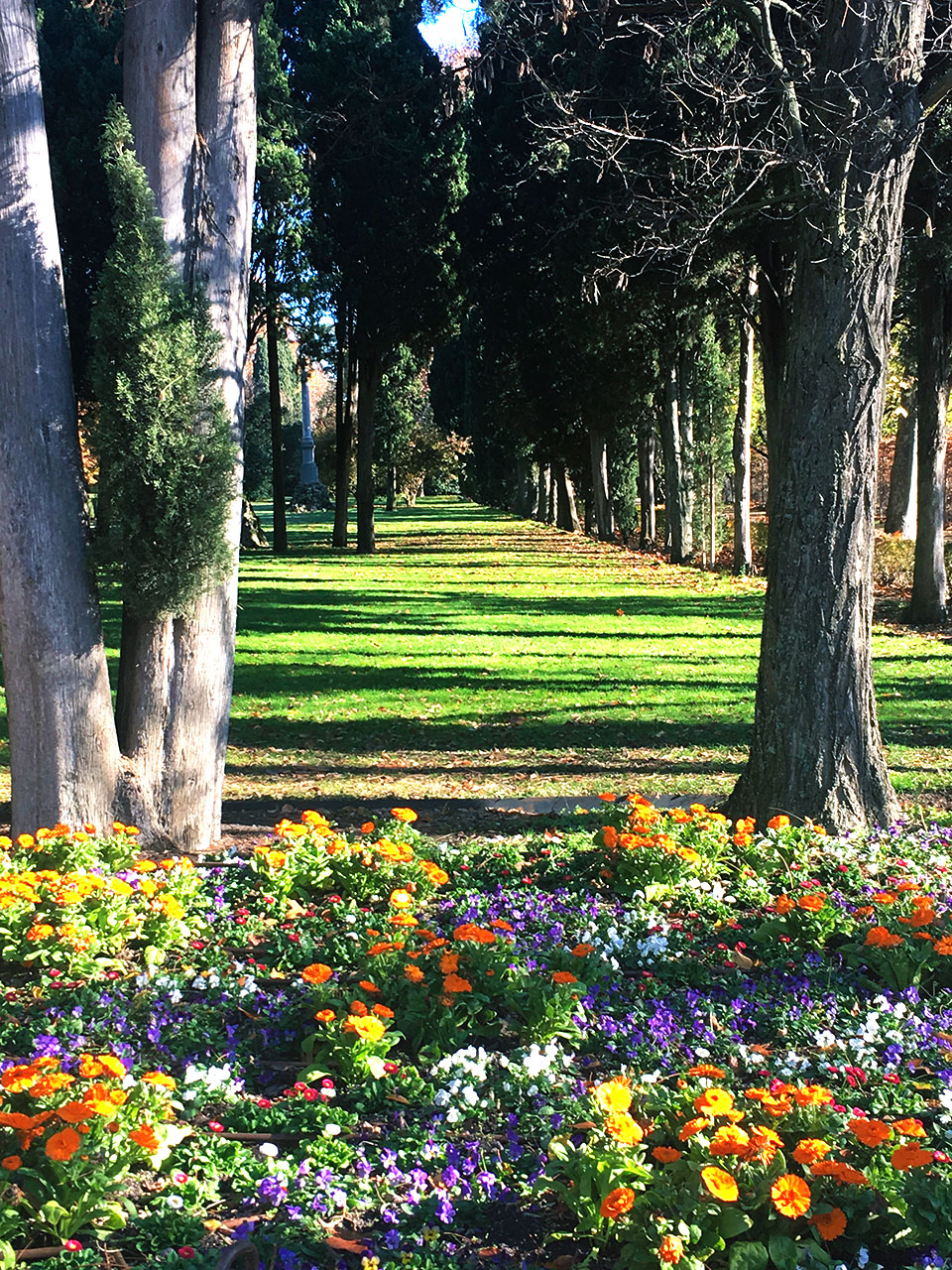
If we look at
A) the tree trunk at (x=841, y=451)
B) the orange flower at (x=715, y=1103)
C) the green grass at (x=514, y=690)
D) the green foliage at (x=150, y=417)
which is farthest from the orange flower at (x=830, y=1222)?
the green grass at (x=514, y=690)

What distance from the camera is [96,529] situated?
539cm

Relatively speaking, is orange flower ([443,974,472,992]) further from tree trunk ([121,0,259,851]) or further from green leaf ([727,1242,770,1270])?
tree trunk ([121,0,259,851])

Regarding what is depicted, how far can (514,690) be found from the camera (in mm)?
11516

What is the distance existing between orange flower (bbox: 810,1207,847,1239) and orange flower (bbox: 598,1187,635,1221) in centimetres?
41

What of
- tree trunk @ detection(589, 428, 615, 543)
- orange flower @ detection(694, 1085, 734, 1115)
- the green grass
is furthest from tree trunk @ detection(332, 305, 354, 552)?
orange flower @ detection(694, 1085, 734, 1115)

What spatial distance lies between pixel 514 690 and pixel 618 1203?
30.1ft

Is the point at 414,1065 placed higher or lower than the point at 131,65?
lower

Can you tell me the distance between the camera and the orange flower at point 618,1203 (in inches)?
92.7

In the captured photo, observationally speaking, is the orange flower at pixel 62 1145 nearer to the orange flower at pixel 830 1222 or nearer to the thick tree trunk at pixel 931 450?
the orange flower at pixel 830 1222

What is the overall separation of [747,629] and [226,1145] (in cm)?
1385

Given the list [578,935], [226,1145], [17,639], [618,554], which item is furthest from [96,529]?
[618,554]

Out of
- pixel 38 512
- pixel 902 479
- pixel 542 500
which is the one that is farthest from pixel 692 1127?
pixel 542 500

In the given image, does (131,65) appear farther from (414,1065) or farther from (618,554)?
(618,554)

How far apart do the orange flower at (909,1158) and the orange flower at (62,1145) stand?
173cm
